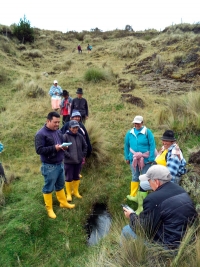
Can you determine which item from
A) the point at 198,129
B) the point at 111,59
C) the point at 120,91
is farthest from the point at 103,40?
the point at 198,129

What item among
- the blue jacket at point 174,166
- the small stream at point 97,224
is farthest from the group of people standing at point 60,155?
the blue jacket at point 174,166

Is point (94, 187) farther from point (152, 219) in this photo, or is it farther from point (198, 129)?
point (198, 129)

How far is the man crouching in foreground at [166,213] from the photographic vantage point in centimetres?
261

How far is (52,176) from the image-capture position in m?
4.27

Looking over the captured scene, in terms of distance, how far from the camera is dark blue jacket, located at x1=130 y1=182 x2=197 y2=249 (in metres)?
2.61

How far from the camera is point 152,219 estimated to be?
2.69 metres

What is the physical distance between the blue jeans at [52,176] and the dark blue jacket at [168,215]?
195 cm

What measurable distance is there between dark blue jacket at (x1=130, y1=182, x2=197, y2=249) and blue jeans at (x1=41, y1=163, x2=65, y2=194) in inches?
76.7

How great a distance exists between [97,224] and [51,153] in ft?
5.29

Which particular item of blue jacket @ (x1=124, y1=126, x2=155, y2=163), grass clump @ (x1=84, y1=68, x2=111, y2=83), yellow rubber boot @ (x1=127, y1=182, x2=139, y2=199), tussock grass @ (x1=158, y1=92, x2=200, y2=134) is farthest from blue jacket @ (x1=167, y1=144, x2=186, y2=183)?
grass clump @ (x1=84, y1=68, x2=111, y2=83)

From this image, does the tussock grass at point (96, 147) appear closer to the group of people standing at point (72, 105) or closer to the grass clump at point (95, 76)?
the group of people standing at point (72, 105)

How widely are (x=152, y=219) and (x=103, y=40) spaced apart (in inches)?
1323

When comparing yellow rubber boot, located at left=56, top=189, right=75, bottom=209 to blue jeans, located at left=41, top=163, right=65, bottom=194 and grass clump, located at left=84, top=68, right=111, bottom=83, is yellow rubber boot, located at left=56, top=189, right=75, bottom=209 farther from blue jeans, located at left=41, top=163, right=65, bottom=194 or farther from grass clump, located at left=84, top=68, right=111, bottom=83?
grass clump, located at left=84, top=68, right=111, bottom=83

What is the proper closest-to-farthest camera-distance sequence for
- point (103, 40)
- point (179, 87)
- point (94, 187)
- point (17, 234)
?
point (17, 234) < point (94, 187) < point (179, 87) < point (103, 40)
